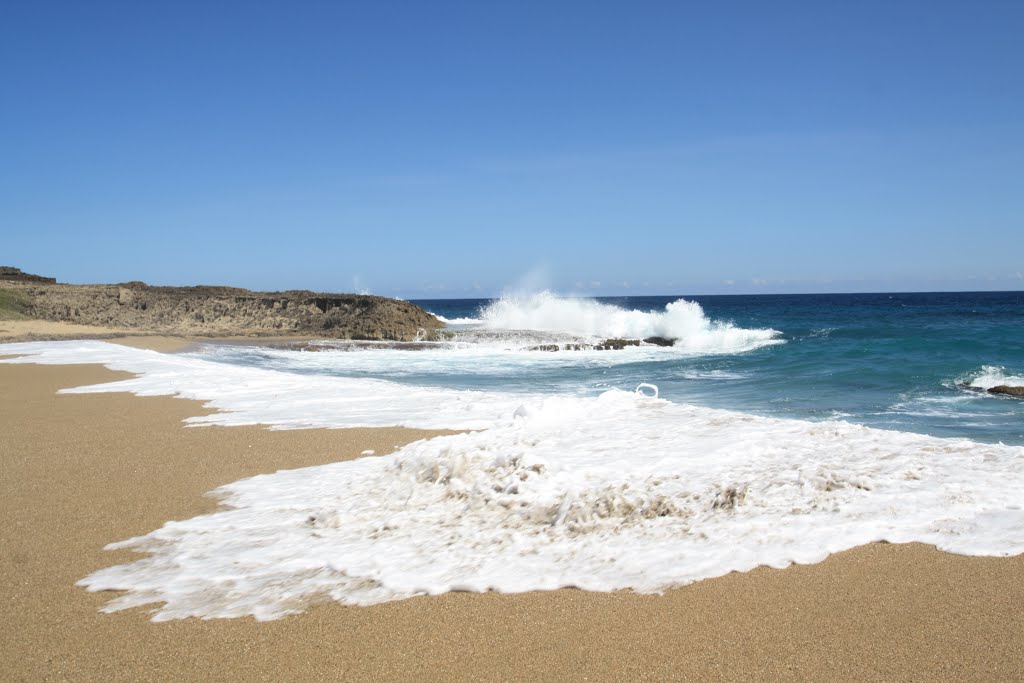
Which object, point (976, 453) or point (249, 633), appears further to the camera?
point (976, 453)

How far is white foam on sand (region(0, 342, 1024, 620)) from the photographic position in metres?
3.88

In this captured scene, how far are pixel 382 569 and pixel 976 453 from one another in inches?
180

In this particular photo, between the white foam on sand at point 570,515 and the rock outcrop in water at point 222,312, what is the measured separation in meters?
28.3

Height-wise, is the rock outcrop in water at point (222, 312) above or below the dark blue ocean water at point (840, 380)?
above

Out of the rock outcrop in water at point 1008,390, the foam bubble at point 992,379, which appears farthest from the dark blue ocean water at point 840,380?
the rock outcrop in water at point 1008,390

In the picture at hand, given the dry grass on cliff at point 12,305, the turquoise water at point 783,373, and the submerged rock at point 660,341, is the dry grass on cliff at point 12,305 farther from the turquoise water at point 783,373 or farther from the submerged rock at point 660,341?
the submerged rock at point 660,341

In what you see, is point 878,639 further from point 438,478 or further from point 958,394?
point 958,394

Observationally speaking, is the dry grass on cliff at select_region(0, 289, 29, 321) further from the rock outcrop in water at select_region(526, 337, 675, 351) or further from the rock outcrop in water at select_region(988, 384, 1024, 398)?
the rock outcrop in water at select_region(988, 384, 1024, 398)

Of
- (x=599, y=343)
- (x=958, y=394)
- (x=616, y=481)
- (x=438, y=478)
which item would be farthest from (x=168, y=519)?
(x=599, y=343)

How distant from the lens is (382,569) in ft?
13.3

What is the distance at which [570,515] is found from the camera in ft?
15.1

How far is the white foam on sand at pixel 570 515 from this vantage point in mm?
3877

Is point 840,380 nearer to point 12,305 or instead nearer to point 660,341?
point 660,341

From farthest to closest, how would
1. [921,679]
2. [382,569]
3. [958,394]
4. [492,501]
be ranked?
[958,394] < [492,501] < [382,569] < [921,679]
